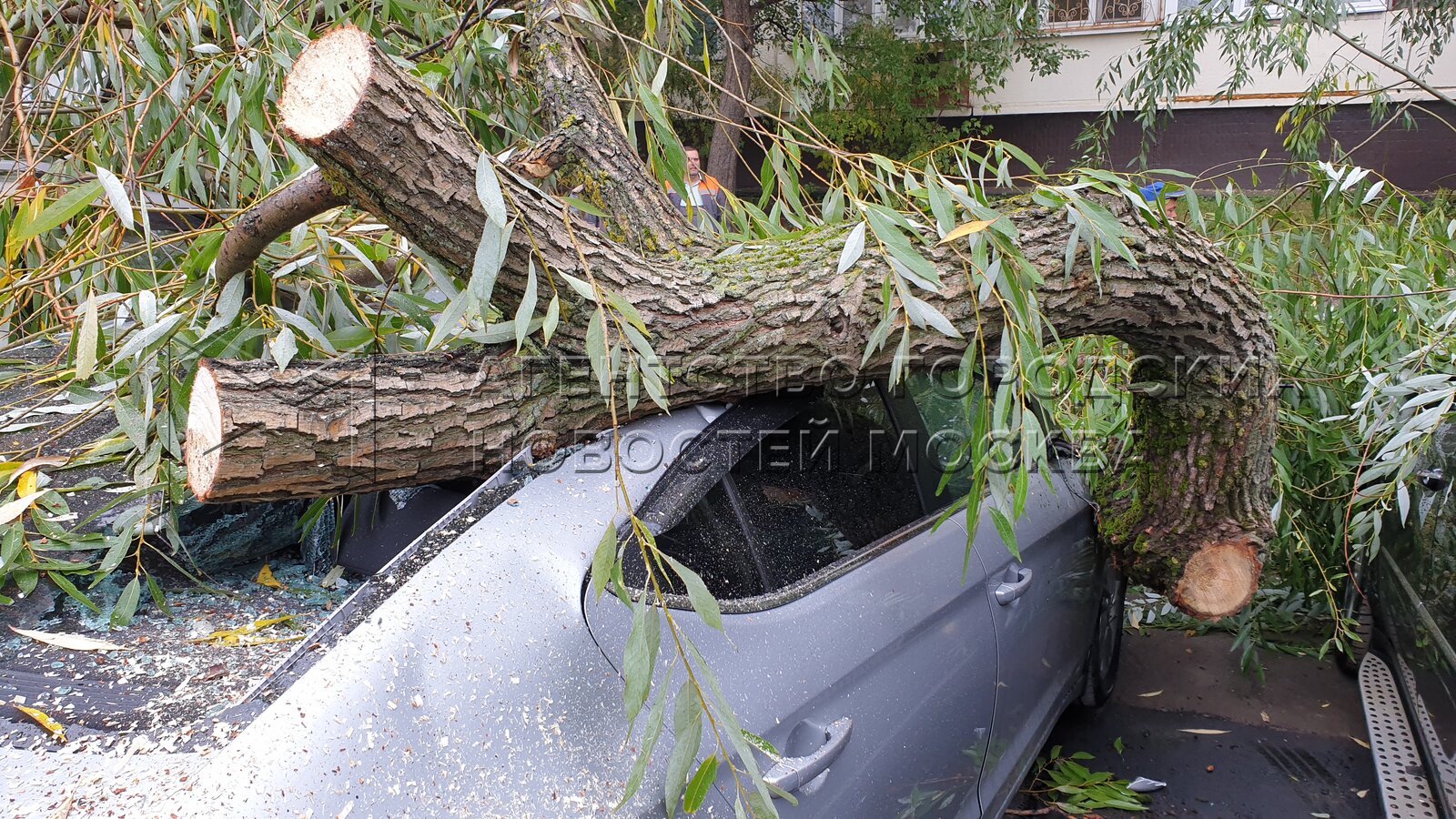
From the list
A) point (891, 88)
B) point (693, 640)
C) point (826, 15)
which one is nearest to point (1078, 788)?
point (693, 640)

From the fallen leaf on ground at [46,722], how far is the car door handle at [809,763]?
103 cm

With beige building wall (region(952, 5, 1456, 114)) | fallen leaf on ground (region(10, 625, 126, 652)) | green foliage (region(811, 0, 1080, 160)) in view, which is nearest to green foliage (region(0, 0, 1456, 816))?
fallen leaf on ground (region(10, 625, 126, 652))

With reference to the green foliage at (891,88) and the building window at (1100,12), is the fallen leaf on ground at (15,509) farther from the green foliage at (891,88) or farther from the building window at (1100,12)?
the building window at (1100,12)

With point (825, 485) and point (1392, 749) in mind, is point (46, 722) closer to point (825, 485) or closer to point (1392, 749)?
point (825, 485)

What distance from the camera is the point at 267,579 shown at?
2.28 m

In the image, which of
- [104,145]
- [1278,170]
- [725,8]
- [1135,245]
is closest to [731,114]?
[725,8]

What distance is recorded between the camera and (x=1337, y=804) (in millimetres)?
3197

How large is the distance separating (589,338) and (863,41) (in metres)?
12.1

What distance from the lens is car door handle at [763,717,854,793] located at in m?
1.71

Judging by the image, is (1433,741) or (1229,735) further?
(1229,735)

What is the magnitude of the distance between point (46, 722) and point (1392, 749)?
3628 mm

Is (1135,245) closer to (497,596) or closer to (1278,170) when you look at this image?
(497,596)

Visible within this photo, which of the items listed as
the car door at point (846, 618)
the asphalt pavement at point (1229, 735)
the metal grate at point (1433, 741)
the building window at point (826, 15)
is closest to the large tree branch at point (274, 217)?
the car door at point (846, 618)

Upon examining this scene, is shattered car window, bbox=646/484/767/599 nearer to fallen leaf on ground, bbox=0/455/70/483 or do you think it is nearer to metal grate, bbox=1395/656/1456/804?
fallen leaf on ground, bbox=0/455/70/483
